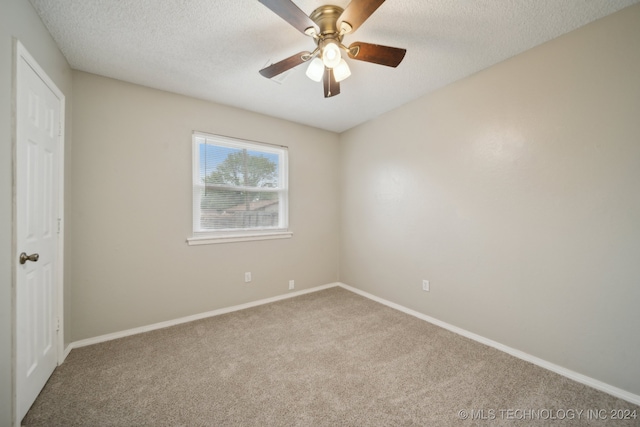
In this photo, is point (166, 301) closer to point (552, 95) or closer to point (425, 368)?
point (425, 368)

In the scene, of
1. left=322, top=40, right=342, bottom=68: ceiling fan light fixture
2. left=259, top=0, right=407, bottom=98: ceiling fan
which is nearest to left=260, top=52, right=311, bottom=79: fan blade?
left=259, top=0, right=407, bottom=98: ceiling fan

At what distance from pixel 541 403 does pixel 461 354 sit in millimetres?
560

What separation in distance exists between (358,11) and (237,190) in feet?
7.50

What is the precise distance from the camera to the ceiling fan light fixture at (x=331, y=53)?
4.96ft

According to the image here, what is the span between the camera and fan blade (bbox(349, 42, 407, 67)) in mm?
1547

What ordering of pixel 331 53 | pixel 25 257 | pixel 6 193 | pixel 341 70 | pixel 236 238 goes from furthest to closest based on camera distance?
1. pixel 236 238
2. pixel 341 70
3. pixel 331 53
4. pixel 25 257
5. pixel 6 193

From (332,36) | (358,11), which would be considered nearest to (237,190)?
(332,36)

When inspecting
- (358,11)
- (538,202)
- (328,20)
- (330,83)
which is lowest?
(538,202)

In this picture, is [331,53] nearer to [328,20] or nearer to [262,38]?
[328,20]

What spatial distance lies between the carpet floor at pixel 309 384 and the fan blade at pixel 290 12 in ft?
7.40

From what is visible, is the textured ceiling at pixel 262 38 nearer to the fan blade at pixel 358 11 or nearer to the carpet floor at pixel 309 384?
the fan blade at pixel 358 11

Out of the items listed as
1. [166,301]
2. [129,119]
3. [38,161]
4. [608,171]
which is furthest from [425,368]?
[129,119]

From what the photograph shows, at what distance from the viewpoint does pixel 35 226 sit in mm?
1581

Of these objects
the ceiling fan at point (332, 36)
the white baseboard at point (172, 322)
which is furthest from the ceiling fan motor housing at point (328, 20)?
the white baseboard at point (172, 322)
